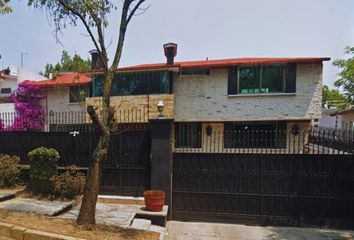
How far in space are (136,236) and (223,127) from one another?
9.77 metres

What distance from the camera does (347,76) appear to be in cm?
1500

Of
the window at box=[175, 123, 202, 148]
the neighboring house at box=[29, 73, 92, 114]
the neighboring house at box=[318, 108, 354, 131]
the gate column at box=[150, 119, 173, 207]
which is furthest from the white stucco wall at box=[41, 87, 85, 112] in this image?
the neighboring house at box=[318, 108, 354, 131]

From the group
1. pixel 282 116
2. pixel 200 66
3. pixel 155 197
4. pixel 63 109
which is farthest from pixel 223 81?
pixel 63 109

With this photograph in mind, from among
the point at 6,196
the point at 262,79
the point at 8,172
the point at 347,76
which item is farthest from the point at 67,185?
the point at 347,76

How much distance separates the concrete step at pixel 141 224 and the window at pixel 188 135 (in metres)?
6.04

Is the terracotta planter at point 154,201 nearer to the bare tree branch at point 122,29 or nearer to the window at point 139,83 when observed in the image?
the bare tree branch at point 122,29

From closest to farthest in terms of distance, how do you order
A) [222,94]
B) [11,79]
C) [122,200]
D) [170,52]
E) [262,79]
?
1. [122,200]
2. [262,79]
3. [222,94]
4. [170,52]
5. [11,79]

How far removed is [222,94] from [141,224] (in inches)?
351

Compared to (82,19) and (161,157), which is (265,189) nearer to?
(161,157)

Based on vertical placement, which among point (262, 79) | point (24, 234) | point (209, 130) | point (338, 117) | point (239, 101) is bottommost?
point (24, 234)

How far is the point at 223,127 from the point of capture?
13812mm

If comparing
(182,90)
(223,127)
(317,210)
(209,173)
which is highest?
(182,90)

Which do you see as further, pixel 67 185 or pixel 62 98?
pixel 62 98

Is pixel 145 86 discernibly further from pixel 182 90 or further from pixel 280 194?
pixel 280 194
